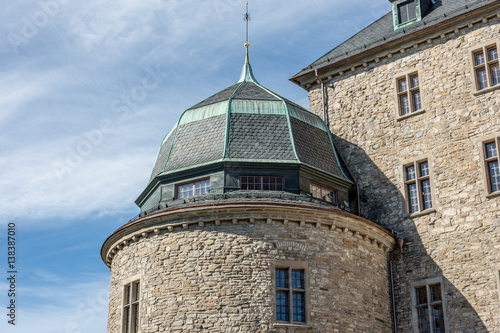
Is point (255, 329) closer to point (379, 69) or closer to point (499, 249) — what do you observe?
point (499, 249)

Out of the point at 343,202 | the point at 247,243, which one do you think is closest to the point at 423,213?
the point at 343,202

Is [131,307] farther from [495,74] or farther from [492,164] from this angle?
[495,74]

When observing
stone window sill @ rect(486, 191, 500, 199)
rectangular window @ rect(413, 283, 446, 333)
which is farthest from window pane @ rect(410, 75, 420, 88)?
rectangular window @ rect(413, 283, 446, 333)

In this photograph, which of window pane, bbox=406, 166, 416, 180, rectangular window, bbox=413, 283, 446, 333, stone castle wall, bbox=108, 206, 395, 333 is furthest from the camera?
window pane, bbox=406, 166, 416, 180

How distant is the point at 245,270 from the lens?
2052 centimetres

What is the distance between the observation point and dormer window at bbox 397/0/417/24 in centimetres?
2769

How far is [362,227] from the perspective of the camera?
22422 mm

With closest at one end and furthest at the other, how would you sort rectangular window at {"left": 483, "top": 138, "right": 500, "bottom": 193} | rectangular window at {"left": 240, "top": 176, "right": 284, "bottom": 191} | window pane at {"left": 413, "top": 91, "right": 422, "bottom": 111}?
rectangular window at {"left": 240, "top": 176, "right": 284, "bottom": 191} → rectangular window at {"left": 483, "top": 138, "right": 500, "bottom": 193} → window pane at {"left": 413, "top": 91, "right": 422, "bottom": 111}

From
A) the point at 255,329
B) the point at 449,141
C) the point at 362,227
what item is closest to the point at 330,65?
the point at 449,141

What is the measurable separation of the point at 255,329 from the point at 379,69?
12.1 metres

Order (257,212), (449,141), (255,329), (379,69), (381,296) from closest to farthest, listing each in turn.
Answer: (255,329) → (257,212) → (381,296) → (449,141) → (379,69)

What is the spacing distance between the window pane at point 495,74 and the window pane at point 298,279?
9.54m

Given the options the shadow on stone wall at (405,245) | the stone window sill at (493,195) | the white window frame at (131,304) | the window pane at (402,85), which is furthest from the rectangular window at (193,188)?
the stone window sill at (493,195)

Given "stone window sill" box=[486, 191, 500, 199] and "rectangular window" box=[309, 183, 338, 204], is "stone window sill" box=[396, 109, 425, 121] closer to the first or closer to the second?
"rectangular window" box=[309, 183, 338, 204]
